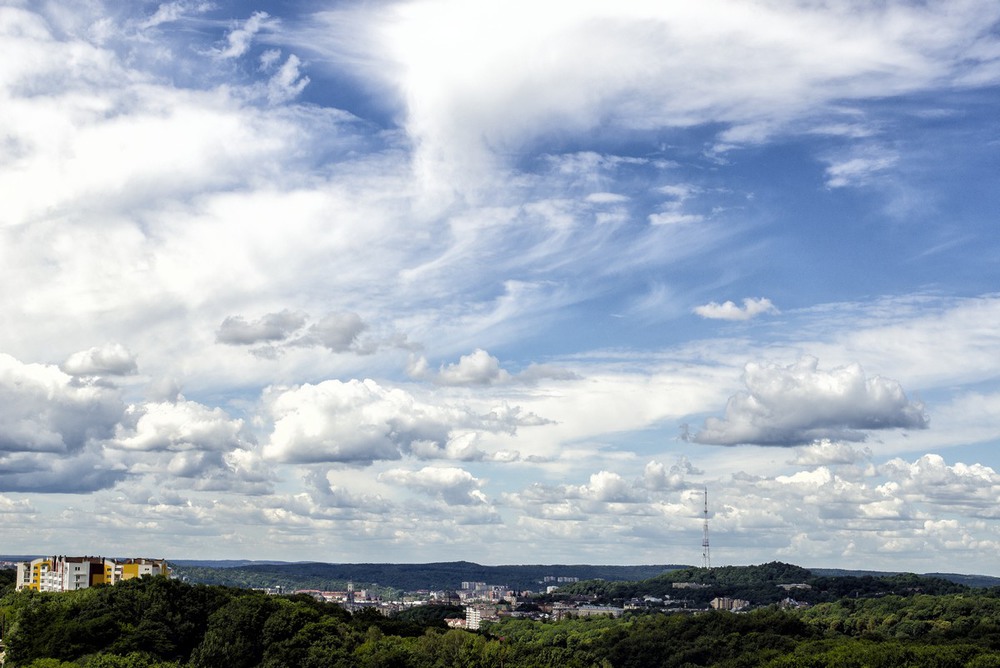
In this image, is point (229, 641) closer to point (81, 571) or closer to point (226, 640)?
point (226, 640)

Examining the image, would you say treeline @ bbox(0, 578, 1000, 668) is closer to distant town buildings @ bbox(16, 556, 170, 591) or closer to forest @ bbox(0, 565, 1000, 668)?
forest @ bbox(0, 565, 1000, 668)

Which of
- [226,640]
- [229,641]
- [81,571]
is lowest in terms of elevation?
[229,641]

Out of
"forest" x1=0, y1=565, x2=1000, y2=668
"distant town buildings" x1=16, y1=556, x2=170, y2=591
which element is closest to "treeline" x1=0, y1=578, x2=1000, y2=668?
"forest" x1=0, y1=565, x2=1000, y2=668

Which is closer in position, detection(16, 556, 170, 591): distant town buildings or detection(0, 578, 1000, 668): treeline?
detection(0, 578, 1000, 668): treeline

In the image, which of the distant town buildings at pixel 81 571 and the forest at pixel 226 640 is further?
the distant town buildings at pixel 81 571

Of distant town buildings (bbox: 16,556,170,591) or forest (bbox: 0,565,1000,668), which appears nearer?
forest (bbox: 0,565,1000,668)

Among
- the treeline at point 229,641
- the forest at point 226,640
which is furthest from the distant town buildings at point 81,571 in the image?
the forest at point 226,640

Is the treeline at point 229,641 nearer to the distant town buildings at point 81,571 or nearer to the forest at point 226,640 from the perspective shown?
the forest at point 226,640

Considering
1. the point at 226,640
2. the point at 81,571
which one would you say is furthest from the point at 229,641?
the point at 81,571

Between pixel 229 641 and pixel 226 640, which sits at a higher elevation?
pixel 226 640

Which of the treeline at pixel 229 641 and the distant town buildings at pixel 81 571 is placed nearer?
the treeline at pixel 229 641
